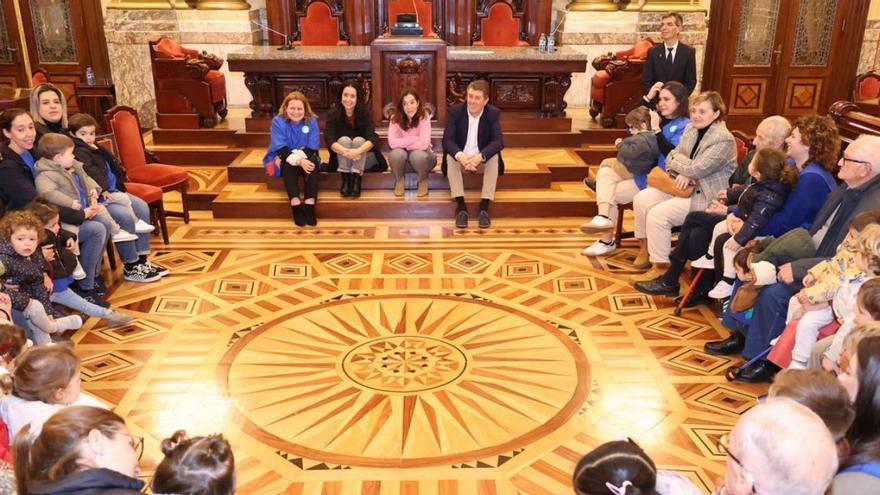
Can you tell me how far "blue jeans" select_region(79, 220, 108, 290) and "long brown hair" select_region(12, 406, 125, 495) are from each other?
316 cm

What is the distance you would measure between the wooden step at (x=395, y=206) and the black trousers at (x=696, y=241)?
1.75 m

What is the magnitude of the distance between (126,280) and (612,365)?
3.45 m

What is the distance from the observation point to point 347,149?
22.0ft

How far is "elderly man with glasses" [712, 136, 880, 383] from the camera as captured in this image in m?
3.88

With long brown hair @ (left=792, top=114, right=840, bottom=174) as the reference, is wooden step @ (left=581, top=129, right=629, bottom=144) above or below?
below

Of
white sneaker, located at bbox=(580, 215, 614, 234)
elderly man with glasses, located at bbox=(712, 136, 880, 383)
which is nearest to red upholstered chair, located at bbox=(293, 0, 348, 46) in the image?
white sneaker, located at bbox=(580, 215, 614, 234)

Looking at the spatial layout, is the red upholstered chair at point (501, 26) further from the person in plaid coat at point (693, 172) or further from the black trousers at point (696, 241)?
the black trousers at point (696, 241)

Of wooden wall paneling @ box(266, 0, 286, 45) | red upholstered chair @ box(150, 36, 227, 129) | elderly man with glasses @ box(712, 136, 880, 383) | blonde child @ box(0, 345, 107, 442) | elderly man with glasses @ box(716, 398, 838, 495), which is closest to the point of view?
elderly man with glasses @ box(716, 398, 838, 495)

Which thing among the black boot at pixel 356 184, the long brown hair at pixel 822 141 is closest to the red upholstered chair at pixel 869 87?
the long brown hair at pixel 822 141

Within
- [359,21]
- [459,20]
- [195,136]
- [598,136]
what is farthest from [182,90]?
[598,136]

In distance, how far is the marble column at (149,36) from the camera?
31.8ft

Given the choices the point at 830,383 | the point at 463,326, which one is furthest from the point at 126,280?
the point at 830,383

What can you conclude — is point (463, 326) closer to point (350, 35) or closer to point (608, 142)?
point (608, 142)

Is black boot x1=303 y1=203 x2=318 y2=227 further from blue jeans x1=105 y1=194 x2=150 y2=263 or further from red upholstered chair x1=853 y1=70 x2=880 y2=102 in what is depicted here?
red upholstered chair x1=853 y1=70 x2=880 y2=102
